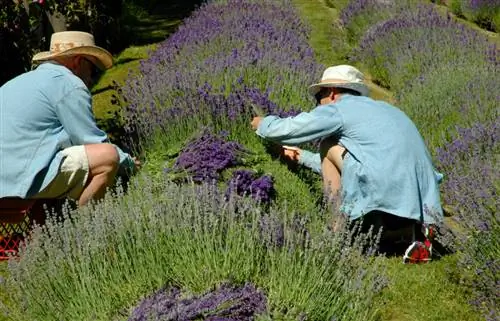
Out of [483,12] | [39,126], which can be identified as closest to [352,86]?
[39,126]

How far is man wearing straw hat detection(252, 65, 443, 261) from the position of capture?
4203 millimetres

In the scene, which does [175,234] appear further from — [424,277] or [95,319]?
[424,277]

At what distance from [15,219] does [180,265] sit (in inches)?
61.2

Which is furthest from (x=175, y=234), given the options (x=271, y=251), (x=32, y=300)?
(x=32, y=300)

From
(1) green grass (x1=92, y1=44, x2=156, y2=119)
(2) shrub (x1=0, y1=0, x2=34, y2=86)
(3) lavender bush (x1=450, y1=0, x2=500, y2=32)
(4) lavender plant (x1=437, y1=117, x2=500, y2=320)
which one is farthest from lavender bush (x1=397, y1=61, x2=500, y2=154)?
(3) lavender bush (x1=450, y1=0, x2=500, y2=32)

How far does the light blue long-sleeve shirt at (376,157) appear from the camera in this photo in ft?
13.8

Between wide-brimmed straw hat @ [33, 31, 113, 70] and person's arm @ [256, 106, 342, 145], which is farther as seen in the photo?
wide-brimmed straw hat @ [33, 31, 113, 70]

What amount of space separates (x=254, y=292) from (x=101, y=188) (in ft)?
5.60

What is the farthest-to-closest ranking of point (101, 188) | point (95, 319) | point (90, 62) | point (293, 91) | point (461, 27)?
point (461, 27)
point (293, 91)
point (90, 62)
point (101, 188)
point (95, 319)

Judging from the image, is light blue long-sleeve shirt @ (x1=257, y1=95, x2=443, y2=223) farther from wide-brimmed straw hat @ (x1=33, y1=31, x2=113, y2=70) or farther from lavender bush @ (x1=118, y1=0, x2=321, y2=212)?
wide-brimmed straw hat @ (x1=33, y1=31, x2=113, y2=70)

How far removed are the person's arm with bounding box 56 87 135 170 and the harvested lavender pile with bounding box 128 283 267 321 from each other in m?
1.60

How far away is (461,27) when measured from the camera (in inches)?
348

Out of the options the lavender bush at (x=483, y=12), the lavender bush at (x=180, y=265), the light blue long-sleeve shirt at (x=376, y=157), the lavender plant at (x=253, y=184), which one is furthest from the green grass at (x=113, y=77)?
the lavender bush at (x=483, y=12)

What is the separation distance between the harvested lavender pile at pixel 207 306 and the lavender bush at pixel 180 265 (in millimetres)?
79
